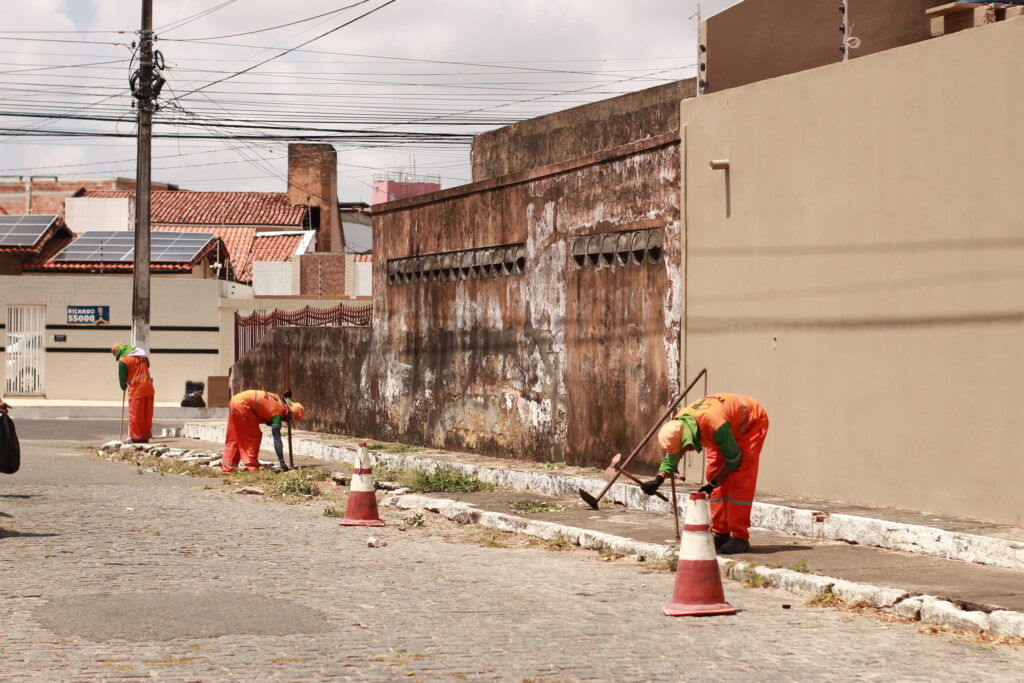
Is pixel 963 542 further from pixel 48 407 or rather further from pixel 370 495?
pixel 48 407

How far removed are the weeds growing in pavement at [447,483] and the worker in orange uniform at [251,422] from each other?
238 centimetres

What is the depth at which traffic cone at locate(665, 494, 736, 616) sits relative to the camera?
7.64 m

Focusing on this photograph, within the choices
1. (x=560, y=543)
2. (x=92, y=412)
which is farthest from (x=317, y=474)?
(x=92, y=412)

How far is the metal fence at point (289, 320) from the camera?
104ft

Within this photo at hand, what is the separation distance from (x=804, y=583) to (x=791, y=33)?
8132mm

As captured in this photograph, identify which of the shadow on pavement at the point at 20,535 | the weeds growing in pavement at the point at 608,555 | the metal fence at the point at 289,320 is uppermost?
the metal fence at the point at 289,320

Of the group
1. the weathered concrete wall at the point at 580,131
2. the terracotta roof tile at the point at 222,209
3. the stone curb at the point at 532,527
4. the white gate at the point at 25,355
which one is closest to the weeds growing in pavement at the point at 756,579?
the stone curb at the point at 532,527

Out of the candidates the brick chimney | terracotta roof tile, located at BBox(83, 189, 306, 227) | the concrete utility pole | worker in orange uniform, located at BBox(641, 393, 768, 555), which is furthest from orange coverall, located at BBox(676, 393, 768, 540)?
the brick chimney

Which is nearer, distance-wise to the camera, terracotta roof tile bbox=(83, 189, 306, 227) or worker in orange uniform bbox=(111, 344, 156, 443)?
worker in orange uniform bbox=(111, 344, 156, 443)

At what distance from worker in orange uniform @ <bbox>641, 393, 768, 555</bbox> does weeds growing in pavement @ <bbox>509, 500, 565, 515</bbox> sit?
2870 mm

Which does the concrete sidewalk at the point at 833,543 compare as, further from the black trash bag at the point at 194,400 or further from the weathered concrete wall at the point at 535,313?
the black trash bag at the point at 194,400

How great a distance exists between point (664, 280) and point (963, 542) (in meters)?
5.43

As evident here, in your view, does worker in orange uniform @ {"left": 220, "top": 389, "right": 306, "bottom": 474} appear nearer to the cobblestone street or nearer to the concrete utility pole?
the cobblestone street

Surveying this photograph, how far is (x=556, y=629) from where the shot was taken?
7227mm
